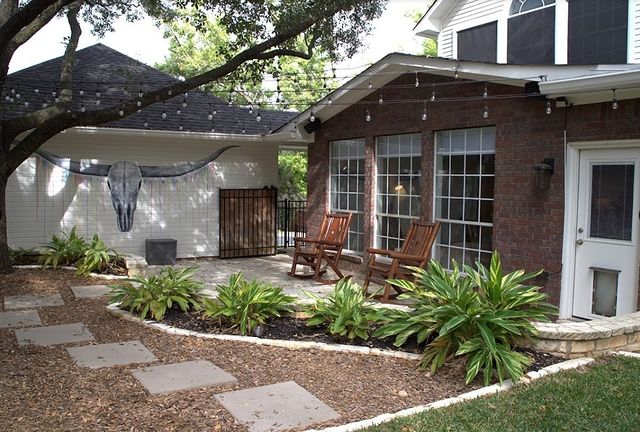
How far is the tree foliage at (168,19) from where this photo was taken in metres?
8.32

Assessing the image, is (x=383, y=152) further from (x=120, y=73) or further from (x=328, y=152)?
(x=120, y=73)

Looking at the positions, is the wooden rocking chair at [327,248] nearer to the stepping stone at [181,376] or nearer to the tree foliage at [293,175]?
the stepping stone at [181,376]

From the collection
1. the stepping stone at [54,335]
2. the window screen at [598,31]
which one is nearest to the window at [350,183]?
the window screen at [598,31]

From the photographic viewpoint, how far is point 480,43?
1063 centimetres

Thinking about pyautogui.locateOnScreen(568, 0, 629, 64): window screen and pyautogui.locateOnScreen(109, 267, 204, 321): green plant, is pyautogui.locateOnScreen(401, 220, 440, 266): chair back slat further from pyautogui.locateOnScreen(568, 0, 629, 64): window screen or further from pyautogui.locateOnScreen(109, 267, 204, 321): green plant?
pyautogui.locateOnScreen(568, 0, 629, 64): window screen

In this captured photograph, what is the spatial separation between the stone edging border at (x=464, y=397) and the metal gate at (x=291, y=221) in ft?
31.3

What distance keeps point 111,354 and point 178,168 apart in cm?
707

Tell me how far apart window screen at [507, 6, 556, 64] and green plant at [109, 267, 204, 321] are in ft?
22.3

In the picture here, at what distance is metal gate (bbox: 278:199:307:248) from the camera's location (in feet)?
46.2

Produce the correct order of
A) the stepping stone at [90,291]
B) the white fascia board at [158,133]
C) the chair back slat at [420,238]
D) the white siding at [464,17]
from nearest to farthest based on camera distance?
the stepping stone at [90,291] → the chair back slat at [420,238] → the white fascia board at [158,133] → the white siding at [464,17]

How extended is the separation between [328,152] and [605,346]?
23.0 feet

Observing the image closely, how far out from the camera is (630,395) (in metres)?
3.84

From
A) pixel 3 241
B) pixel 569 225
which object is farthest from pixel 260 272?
pixel 569 225

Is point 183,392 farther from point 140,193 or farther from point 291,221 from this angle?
point 291,221
